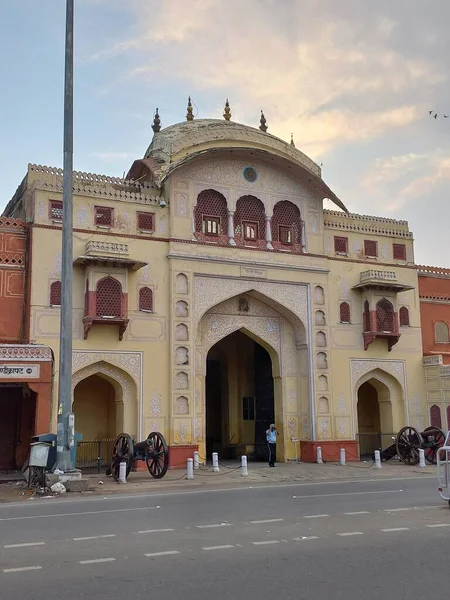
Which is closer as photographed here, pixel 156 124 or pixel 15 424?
pixel 15 424

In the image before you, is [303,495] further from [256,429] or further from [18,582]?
[256,429]

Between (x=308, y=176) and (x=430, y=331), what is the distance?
780 centimetres

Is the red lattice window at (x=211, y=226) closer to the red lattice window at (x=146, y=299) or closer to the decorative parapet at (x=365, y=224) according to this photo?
the red lattice window at (x=146, y=299)

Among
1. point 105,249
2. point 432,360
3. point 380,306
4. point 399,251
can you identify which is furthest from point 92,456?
point 399,251

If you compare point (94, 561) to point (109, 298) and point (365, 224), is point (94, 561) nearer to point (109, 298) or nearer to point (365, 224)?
point (109, 298)

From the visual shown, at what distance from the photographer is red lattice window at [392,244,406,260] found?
25.0 metres

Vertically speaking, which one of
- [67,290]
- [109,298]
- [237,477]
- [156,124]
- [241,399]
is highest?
[156,124]

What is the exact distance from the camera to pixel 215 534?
26.9 feet

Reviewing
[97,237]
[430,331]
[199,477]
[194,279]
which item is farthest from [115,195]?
[430,331]

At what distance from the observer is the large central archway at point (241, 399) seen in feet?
78.7

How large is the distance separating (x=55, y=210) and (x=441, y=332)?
15.2 meters

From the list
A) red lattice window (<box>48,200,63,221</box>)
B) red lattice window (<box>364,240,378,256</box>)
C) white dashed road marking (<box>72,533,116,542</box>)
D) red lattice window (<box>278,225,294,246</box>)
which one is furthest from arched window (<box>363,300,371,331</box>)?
white dashed road marking (<box>72,533,116,542</box>)

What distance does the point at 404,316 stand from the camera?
80.7 ft

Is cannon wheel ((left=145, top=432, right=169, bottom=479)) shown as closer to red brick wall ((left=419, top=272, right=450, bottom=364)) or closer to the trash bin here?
the trash bin
